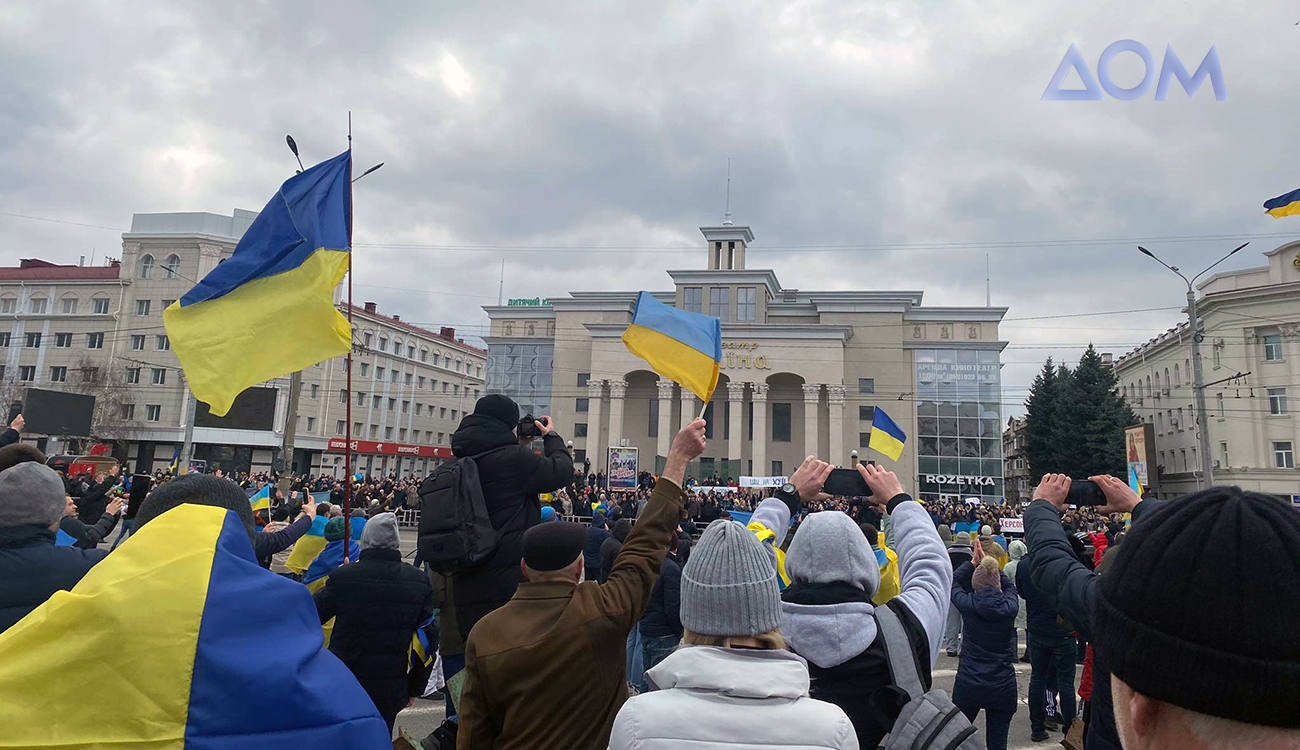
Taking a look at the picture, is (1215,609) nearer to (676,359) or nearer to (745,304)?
(676,359)

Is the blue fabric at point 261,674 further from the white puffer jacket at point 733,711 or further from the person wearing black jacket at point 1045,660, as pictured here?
the person wearing black jacket at point 1045,660

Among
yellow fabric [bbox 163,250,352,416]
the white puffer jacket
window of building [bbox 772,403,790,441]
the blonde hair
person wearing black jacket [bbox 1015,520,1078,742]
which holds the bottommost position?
person wearing black jacket [bbox 1015,520,1078,742]

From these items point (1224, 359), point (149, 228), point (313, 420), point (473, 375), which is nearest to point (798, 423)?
point (1224, 359)

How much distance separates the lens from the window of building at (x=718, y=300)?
56.8 meters

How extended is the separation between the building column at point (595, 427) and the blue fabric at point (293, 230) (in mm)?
49099

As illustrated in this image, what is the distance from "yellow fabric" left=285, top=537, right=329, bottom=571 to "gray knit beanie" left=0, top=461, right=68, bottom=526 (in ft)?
12.8

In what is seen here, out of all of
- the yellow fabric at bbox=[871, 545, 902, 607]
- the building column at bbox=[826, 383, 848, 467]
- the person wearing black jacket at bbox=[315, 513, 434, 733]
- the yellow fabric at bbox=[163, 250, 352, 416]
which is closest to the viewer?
the person wearing black jacket at bbox=[315, 513, 434, 733]

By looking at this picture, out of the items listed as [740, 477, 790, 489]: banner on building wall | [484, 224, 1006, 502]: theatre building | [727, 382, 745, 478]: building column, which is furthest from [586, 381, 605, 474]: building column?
[740, 477, 790, 489]: banner on building wall

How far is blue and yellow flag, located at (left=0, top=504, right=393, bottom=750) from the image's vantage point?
143 cm

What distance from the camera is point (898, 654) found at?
2.68 metres

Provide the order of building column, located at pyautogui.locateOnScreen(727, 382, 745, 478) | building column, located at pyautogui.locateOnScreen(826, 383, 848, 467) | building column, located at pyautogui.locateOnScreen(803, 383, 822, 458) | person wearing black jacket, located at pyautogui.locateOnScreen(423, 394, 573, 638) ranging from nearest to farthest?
person wearing black jacket, located at pyautogui.locateOnScreen(423, 394, 573, 638) → building column, located at pyautogui.locateOnScreen(803, 383, 822, 458) → building column, located at pyautogui.locateOnScreen(826, 383, 848, 467) → building column, located at pyautogui.locateOnScreen(727, 382, 745, 478)

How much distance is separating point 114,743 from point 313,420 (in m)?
66.9

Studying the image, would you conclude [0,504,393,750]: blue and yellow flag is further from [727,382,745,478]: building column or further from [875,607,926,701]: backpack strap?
[727,382,745,478]: building column

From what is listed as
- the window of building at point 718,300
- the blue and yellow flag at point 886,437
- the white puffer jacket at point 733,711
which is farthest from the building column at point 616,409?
the white puffer jacket at point 733,711
